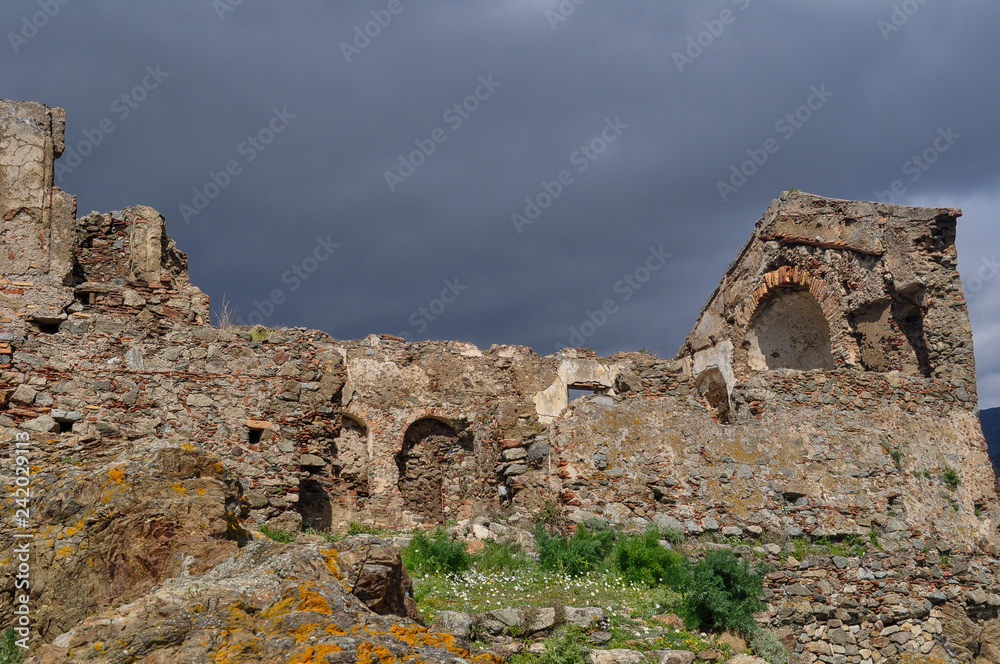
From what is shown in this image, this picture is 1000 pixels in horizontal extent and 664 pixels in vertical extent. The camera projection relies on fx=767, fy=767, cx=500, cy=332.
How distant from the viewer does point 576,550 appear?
10.3 meters

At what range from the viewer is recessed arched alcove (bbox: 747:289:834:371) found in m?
16.8

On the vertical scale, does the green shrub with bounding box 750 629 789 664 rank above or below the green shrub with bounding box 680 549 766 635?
below

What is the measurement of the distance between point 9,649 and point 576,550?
672 cm

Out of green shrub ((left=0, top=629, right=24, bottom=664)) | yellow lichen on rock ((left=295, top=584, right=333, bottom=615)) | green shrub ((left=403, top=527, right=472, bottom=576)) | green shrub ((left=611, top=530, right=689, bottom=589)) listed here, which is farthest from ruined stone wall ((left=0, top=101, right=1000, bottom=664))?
yellow lichen on rock ((left=295, top=584, right=333, bottom=615))

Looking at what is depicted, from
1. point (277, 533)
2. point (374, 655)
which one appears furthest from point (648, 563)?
point (374, 655)

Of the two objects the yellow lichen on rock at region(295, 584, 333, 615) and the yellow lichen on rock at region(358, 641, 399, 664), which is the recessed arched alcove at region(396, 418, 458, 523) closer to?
the yellow lichen on rock at region(295, 584, 333, 615)

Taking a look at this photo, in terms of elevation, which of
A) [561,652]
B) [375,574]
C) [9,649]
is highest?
[375,574]

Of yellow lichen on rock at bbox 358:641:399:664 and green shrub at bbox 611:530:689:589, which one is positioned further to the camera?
green shrub at bbox 611:530:689:589

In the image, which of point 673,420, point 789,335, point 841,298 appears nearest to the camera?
point 673,420

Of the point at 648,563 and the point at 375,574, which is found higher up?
the point at 375,574

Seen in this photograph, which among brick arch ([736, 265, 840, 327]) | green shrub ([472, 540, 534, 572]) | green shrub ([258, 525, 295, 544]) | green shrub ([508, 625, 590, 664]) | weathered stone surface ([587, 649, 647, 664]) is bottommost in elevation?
weathered stone surface ([587, 649, 647, 664])

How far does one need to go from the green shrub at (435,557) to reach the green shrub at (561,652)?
7.56 feet

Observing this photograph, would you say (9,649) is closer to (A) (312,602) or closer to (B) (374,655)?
(A) (312,602)

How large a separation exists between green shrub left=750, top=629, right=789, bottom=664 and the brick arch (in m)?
8.41
